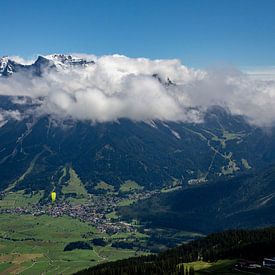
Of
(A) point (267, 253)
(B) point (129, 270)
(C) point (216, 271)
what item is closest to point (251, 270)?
(C) point (216, 271)

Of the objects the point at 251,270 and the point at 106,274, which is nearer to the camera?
the point at 251,270

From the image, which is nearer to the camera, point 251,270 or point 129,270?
point 251,270

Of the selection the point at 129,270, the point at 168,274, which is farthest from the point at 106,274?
the point at 168,274

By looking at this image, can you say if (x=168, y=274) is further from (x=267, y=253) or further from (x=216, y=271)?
(x=267, y=253)

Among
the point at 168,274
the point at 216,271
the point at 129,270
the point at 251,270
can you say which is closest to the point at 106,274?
the point at 129,270

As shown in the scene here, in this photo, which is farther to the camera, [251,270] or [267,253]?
[267,253]

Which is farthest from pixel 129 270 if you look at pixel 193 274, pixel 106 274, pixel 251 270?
pixel 251 270

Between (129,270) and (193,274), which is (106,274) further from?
(193,274)
